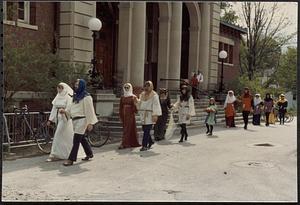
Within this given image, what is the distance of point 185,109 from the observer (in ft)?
32.7

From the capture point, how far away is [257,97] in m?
7.89

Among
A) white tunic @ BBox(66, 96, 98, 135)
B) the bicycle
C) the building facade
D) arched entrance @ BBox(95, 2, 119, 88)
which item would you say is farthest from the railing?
arched entrance @ BBox(95, 2, 119, 88)

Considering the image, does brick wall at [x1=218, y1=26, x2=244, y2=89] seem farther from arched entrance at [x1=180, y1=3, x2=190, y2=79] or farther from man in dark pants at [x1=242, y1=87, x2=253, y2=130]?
arched entrance at [x1=180, y1=3, x2=190, y2=79]

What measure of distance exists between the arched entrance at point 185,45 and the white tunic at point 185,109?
57cm

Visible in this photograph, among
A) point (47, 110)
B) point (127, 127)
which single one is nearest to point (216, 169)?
point (127, 127)

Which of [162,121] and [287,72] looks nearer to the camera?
[287,72]

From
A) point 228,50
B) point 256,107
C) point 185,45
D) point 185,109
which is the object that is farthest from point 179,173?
point 185,45

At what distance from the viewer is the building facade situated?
9.67m

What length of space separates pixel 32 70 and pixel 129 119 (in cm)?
238

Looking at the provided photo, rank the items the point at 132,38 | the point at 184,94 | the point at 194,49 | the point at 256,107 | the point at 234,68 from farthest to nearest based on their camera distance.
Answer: the point at 184,94
the point at 132,38
the point at 194,49
the point at 234,68
the point at 256,107

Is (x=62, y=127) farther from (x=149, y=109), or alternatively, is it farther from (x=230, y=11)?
(x=230, y=11)

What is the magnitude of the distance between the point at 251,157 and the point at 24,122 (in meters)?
4.74

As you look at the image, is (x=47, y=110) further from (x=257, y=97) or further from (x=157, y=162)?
(x=257, y=97)

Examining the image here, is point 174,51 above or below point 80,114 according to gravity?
above
